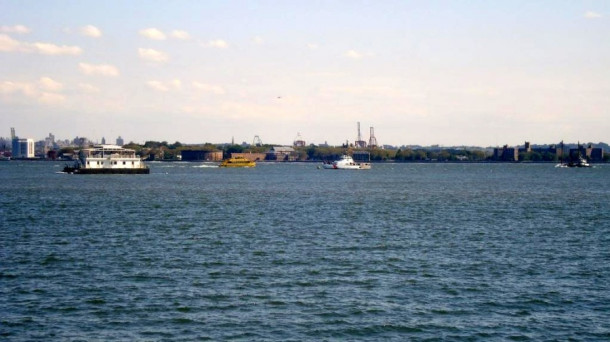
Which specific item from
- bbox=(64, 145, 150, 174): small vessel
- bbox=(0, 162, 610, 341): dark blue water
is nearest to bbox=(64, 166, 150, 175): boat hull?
bbox=(64, 145, 150, 174): small vessel

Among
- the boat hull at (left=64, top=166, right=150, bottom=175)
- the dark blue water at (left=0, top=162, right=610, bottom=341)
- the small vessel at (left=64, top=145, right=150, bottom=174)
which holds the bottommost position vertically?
the dark blue water at (left=0, top=162, right=610, bottom=341)

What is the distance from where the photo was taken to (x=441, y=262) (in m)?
40.9

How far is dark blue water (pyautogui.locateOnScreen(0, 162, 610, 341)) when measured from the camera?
2733cm

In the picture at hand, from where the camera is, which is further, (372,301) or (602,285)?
(602,285)

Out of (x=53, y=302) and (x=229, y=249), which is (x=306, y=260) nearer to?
(x=229, y=249)

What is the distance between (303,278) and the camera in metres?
36.0

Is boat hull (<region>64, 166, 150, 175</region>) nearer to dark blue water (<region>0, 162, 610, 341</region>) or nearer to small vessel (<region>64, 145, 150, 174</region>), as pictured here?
small vessel (<region>64, 145, 150, 174</region>)

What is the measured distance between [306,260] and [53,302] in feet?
46.8

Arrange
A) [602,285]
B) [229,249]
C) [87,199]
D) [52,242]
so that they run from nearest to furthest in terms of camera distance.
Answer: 1. [602,285]
2. [229,249]
3. [52,242]
4. [87,199]

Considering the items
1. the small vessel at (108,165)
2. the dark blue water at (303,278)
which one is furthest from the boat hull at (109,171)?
the dark blue water at (303,278)

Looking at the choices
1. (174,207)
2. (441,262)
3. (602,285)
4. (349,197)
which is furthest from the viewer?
(349,197)

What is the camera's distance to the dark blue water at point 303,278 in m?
27.3

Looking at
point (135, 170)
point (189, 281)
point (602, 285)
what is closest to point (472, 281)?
point (602, 285)

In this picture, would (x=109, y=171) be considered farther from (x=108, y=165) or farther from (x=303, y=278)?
(x=303, y=278)
